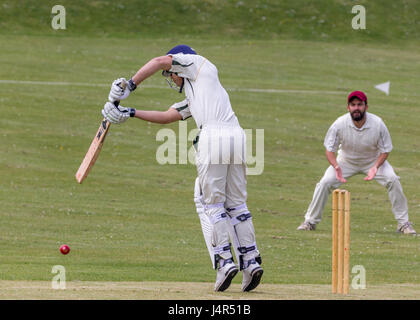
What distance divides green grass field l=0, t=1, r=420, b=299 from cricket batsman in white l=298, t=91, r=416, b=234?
0.49 meters

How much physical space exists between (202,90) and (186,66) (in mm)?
260

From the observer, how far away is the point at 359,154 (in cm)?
1403

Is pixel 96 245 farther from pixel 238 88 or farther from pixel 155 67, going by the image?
pixel 238 88

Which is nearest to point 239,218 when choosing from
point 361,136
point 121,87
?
point 121,87

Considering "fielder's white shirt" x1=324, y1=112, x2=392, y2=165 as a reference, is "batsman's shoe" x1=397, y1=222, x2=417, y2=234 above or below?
below

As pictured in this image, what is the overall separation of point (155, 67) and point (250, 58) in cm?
2620

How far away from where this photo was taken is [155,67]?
8406mm

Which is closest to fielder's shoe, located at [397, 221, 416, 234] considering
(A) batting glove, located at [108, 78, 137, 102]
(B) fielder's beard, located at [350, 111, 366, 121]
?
(B) fielder's beard, located at [350, 111, 366, 121]

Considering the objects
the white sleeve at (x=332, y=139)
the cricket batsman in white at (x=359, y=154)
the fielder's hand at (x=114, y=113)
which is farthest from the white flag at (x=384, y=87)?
the fielder's hand at (x=114, y=113)

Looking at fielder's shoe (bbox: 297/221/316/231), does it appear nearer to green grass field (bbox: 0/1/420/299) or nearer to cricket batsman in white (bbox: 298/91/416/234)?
cricket batsman in white (bbox: 298/91/416/234)

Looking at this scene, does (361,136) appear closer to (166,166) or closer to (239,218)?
(239,218)

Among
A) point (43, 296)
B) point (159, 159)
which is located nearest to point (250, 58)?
point (159, 159)

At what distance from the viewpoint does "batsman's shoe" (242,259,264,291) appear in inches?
328

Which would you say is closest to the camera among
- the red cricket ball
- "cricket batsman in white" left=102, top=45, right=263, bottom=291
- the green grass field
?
"cricket batsman in white" left=102, top=45, right=263, bottom=291
